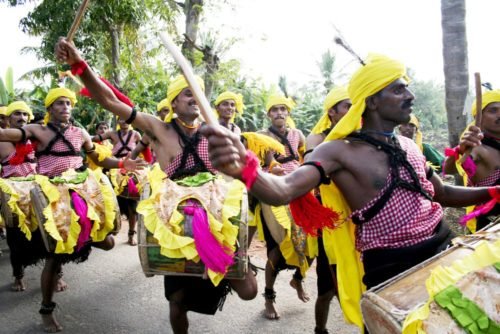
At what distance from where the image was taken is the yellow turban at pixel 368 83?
2691 millimetres

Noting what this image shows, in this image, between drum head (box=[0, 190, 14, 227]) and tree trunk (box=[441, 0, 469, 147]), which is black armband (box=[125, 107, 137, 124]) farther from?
tree trunk (box=[441, 0, 469, 147])

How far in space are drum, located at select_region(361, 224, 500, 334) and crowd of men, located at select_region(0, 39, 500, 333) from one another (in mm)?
332

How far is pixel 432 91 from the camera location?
33.9m

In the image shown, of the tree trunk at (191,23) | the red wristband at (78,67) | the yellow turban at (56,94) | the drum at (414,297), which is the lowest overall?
the drum at (414,297)

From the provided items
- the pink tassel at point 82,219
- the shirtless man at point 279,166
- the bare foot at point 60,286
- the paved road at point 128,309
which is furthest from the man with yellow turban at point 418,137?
the bare foot at point 60,286

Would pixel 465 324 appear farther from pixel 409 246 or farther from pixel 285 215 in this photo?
pixel 285 215

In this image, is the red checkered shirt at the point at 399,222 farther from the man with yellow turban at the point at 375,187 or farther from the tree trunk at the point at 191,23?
the tree trunk at the point at 191,23

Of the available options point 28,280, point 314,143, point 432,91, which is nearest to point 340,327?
point 314,143

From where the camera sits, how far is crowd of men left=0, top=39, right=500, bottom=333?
2555 mm

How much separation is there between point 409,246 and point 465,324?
91 cm

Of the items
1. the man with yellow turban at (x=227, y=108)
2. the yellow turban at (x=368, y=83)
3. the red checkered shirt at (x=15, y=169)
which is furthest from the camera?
the red checkered shirt at (x=15, y=169)

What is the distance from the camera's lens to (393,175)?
2.60 metres

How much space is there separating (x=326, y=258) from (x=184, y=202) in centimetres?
142

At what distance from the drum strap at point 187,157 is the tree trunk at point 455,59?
4199 millimetres
